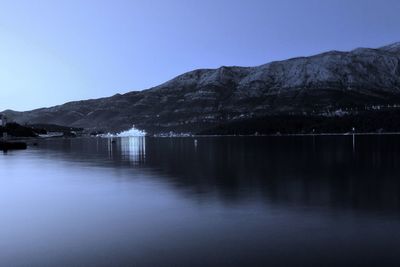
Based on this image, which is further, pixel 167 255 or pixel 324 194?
pixel 324 194

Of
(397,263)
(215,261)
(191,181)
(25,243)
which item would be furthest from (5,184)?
(397,263)

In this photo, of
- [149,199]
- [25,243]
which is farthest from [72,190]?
[25,243]

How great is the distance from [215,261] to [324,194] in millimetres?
19404

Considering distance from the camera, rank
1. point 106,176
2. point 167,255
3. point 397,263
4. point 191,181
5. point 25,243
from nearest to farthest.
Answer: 1. point 397,263
2. point 167,255
3. point 25,243
4. point 191,181
5. point 106,176

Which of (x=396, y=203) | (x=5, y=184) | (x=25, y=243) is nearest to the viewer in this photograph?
(x=25, y=243)

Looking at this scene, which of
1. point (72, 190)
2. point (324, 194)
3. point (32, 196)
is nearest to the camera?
point (324, 194)

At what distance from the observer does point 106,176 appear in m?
53.7

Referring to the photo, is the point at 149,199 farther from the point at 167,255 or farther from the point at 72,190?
the point at 167,255

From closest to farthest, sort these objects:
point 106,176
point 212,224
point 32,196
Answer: point 212,224 < point 32,196 < point 106,176

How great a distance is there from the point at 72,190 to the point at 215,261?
2753cm

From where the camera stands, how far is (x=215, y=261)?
1742cm

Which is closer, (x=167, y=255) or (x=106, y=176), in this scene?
(x=167, y=255)

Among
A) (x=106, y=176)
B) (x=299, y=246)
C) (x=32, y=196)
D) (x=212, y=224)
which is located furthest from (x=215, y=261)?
(x=106, y=176)

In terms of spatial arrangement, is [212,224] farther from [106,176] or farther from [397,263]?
[106,176]
